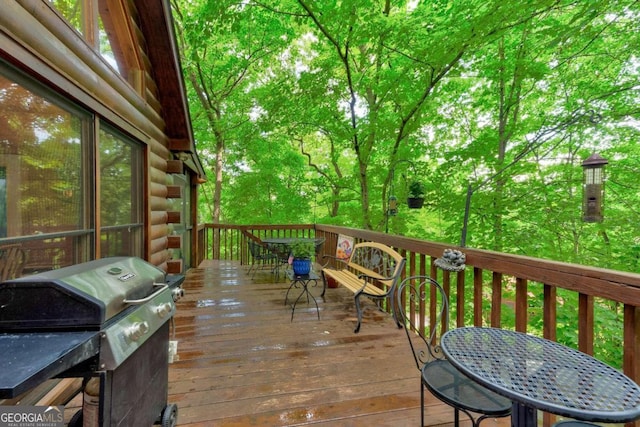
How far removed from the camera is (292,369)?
2.21m

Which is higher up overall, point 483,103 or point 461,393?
point 483,103

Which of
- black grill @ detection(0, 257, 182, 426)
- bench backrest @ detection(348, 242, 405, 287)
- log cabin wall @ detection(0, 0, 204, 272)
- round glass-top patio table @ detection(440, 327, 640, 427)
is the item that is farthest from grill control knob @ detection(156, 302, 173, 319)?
bench backrest @ detection(348, 242, 405, 287)

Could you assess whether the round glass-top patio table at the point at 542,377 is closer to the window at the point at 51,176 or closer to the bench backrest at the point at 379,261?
the bench backrest at the point at 379,261

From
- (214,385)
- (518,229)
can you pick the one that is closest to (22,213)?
(214,385)

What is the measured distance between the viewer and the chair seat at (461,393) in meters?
1.28

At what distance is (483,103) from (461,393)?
19.1ft

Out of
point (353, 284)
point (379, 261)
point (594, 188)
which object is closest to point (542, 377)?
point (594, 188)

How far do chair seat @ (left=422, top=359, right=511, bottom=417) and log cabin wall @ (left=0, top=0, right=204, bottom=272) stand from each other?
2.37 meters

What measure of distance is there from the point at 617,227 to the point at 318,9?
6.09 m

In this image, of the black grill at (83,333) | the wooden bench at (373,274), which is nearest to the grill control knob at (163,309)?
the black grill at (83,333)

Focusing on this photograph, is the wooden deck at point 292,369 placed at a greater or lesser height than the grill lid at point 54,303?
lesser

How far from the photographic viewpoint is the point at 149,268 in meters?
1.53

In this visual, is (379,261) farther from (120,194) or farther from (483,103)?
(483,103)

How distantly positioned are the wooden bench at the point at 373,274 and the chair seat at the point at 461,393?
1.25 m
